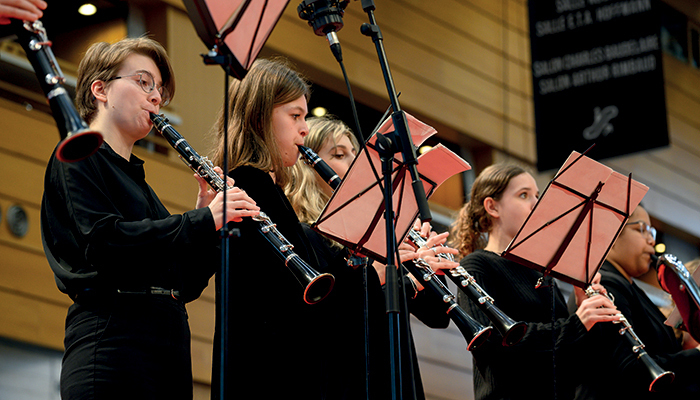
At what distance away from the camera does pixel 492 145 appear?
25.5 feet

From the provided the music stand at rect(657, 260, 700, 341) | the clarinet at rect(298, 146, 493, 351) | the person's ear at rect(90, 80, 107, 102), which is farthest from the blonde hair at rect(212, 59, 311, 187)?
the music stand at rect(657, 260, 700, 341)

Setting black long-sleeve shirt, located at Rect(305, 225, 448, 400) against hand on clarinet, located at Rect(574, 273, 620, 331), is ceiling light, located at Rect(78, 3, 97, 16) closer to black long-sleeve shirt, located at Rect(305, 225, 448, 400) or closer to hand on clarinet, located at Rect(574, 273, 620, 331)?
black long-sleeve shirt, located at Rect(305, 225, 448, 400)

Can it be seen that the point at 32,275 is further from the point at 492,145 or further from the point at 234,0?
the point at 492,145

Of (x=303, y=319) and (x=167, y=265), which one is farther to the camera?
(x=303, y=319)

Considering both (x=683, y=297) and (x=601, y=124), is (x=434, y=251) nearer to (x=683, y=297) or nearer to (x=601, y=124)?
(x=683, y=297)

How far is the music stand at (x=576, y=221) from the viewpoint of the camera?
9.92ft

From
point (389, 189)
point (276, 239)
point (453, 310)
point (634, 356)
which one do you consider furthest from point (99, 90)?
point (634, 356)

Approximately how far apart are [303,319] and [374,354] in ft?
1.12

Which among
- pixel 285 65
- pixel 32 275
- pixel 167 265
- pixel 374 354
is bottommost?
pixel 32 275

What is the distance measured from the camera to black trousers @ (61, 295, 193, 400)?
206 cm

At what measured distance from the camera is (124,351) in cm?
210

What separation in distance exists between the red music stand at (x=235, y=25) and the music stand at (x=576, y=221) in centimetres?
124

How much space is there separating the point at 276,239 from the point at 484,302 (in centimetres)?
90

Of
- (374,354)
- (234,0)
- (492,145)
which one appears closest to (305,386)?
(374,354)
